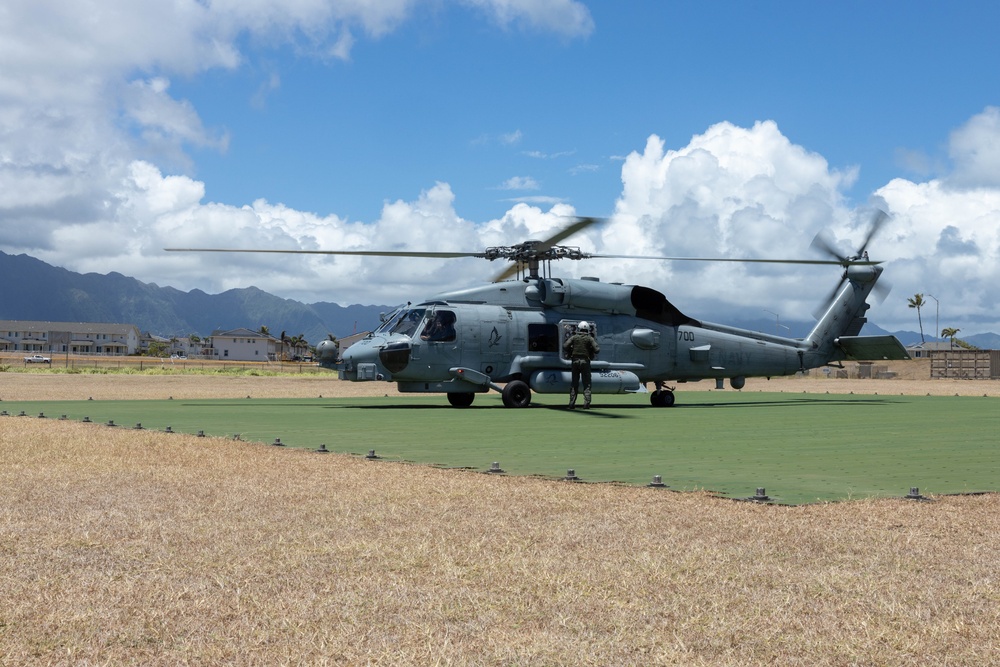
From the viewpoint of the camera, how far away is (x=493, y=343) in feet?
78.5

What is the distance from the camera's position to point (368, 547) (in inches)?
237

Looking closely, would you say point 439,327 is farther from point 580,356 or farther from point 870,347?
point 870,347

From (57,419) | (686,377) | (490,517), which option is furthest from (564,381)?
(490,517)

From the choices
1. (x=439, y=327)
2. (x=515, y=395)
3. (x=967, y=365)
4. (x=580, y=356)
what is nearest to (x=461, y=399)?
(x=515, y=395)

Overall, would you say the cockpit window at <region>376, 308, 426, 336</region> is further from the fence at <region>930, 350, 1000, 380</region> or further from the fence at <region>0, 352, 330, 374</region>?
the fence at <region>930, 350, 1000, 380</region>

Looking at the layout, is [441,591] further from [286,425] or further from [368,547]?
[286,425]

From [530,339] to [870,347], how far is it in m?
12.6

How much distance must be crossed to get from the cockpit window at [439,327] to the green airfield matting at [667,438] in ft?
5.99

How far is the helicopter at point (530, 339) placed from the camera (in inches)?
914

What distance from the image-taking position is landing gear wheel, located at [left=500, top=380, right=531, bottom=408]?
2384 cm

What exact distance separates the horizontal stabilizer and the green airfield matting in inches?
189

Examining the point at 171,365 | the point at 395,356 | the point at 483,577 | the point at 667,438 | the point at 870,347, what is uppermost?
the point at 870,347

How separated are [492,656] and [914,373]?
3801 inches

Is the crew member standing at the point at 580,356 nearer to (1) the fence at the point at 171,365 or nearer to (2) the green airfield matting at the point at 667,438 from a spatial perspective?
(2) the green airfield matting at the point at 667,438
